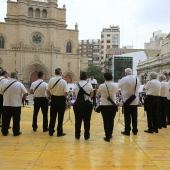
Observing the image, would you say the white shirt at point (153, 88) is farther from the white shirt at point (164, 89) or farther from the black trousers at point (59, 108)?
the black trousers at point (59, 108)

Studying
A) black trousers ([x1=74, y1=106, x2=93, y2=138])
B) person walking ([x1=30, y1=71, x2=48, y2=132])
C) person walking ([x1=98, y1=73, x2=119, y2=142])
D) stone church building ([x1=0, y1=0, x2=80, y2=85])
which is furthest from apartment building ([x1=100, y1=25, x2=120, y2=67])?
black trousers ([x1=74, y1=106, x2=93, y2=138])

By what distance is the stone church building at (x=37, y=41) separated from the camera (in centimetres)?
4469

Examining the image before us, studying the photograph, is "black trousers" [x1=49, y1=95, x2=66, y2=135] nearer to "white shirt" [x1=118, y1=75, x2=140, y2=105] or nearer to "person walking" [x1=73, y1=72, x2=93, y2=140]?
"person walking" [x1=73, y1=72, x2=93, y2=140]

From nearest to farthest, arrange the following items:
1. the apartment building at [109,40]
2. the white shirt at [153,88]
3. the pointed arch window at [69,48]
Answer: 1. the white shirt at [153,88]
2. the pointed arch window at [69,48]
3. the apartment building at [109,40]

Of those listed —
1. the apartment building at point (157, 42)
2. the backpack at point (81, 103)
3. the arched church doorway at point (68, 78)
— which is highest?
the apartment building at point (157, 42)

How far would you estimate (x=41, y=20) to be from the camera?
47.0m

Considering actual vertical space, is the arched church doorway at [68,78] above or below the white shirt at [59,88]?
above

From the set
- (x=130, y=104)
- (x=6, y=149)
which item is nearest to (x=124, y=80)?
(x=130, y=104)

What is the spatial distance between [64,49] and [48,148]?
43.5 m

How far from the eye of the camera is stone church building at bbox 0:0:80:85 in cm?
4469

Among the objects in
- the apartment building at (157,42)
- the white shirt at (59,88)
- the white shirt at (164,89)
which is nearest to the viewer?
the white shirt at (59,88)

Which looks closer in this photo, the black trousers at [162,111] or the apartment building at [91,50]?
the black trousers at [162,111]

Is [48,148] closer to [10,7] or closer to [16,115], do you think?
[16,115]

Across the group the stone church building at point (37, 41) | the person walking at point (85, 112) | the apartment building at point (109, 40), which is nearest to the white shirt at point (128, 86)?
the person walking at point (85, 112)
